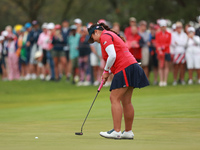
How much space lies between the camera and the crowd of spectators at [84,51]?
19.8m

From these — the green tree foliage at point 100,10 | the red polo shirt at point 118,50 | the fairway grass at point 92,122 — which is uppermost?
the green tree foliage at point 100,10

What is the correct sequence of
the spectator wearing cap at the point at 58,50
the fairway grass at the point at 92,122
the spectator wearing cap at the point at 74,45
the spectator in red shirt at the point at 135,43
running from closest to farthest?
the fairway grass at the point at 92,122
the spectator in red shirt at the point at 135,43
the spectator wearing cap at the point at 74,45
the spectator wearing cap at the point at 58,50

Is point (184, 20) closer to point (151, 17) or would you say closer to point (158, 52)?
point (151, 17)

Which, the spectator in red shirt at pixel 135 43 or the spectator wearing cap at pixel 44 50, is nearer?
the spectator in red shirt at pixel 135 43

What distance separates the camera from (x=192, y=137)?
25.7ft

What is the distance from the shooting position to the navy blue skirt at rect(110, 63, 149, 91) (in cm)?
786

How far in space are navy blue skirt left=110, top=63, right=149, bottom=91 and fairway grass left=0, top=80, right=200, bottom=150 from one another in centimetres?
79

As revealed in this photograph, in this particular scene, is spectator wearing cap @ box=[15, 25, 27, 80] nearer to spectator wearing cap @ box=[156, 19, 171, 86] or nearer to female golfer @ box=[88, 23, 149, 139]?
spectator wearing cap @ box=[156, 19, 171, 86]

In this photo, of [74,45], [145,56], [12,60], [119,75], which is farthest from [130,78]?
[12,60]

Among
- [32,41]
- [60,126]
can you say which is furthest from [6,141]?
[32,41]

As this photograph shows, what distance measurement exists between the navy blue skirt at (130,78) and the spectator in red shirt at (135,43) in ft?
38.3

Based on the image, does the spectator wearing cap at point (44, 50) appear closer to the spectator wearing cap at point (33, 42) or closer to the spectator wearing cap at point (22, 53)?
the spectator wearing cap at point (33, 42)

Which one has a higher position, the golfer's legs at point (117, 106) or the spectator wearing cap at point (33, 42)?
the spectator wearing cap at point (33, 42)

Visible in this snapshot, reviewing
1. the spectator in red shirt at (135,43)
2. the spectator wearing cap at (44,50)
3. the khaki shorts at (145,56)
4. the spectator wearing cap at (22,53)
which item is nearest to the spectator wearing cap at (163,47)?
the khaki shorts at (145,56)
